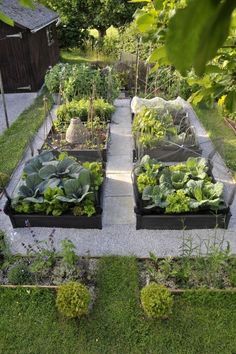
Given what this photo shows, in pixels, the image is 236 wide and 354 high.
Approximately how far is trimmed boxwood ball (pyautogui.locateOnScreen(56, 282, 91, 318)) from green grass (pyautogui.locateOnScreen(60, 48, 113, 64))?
42.3ft

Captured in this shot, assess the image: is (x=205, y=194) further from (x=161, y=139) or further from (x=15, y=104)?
(x=15, y=104)

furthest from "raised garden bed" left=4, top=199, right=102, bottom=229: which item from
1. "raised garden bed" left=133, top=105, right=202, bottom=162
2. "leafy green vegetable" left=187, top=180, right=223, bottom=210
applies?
"raised garden bed" left=133, top=105, right=202, bottom=162

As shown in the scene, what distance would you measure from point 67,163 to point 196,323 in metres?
3.01

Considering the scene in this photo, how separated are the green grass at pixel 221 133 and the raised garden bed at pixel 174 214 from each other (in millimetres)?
1459

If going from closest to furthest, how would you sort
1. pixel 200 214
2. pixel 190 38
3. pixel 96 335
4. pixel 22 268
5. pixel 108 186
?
pixel 190 38 → pixel 96 335 → pixel 22 268 → pixel 200 214 → pixel 108 186

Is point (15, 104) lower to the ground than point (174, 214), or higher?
lower

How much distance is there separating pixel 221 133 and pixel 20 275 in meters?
5.84

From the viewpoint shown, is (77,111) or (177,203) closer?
(177,203)

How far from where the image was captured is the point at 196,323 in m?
3.56

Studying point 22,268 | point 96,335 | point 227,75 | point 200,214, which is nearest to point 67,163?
point 22,268

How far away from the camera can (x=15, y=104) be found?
10.4m

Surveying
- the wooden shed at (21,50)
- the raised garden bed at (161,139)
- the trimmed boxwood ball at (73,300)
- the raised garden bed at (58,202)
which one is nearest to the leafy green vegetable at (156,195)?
the raised garden bed at (58,202)

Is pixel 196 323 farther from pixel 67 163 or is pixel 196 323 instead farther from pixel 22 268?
pixel 67 163

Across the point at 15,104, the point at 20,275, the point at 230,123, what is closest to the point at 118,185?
the point at 20,275
